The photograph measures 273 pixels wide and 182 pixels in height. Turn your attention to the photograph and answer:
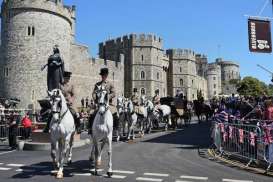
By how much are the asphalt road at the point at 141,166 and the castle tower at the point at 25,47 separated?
28899 millimetres

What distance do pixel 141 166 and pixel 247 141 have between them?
11.9 ft

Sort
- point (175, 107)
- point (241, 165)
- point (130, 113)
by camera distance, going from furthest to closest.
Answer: point (175, 107), point (130, 113), point (241, 165)

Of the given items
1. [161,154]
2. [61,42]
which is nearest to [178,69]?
[61,42]

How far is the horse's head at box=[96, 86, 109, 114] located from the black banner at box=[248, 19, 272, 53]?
8.62m

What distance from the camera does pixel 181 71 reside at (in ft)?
285

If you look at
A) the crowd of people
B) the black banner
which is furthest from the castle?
the black banner

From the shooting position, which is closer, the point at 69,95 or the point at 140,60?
the point at 69,95

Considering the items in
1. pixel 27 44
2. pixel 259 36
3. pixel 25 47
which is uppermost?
pixel 27 44

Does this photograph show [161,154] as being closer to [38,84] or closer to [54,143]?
[54,143]

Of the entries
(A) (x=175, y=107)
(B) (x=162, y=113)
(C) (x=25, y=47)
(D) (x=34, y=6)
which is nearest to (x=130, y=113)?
(B) (x=162, y=113)

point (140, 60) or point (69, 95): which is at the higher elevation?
point (140, 60)

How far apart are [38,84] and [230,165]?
34375 millimetres

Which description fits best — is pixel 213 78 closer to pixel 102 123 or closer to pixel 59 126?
pixel 102 123

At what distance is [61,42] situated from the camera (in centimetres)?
4628
